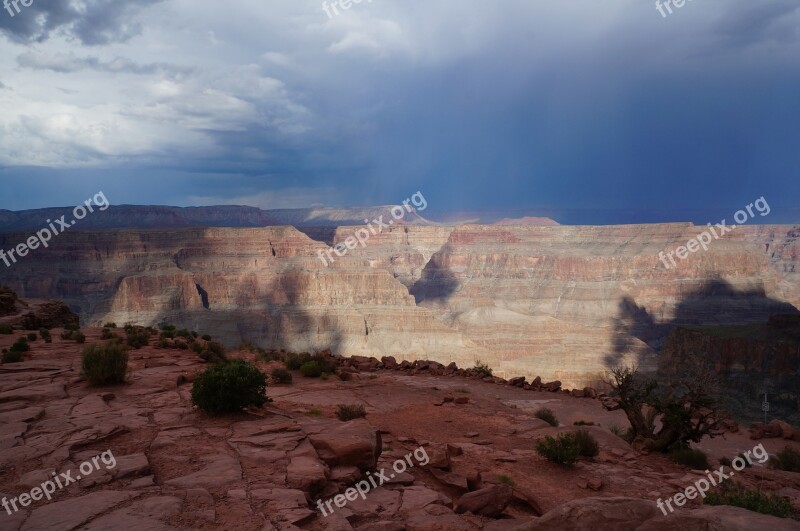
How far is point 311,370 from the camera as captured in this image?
18.1 m

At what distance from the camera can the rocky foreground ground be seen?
19.7ft

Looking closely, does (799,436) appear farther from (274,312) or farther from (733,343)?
(274,312)

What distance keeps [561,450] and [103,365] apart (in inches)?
436

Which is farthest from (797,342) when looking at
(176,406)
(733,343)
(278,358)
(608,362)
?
(176,406)

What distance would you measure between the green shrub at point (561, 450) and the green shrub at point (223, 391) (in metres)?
6.32

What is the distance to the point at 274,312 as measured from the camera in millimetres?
97000

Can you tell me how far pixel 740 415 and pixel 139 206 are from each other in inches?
7590

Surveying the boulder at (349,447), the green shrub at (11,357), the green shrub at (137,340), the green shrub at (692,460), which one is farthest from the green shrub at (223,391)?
the green shrub at (137,340)

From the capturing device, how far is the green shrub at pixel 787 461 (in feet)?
40.4

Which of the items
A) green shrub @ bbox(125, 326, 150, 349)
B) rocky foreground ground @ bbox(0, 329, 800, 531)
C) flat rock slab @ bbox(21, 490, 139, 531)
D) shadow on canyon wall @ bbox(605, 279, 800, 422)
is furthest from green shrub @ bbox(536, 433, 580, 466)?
green shrub @ bbox(125, 326, 150, 349)

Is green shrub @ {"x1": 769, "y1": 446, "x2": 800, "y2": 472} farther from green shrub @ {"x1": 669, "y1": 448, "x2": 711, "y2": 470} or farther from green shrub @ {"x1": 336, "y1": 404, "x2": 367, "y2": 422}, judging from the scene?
green shrub @ {"x1": 336, "y1": 404, "x2": 367, "y2": 422}

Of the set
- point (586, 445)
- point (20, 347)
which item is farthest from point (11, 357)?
point (586, 445)

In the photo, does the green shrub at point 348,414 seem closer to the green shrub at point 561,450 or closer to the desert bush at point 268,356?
the green shrub at point 561,450

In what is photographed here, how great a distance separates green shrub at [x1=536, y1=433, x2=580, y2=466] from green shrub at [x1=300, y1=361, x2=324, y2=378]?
9.40m
